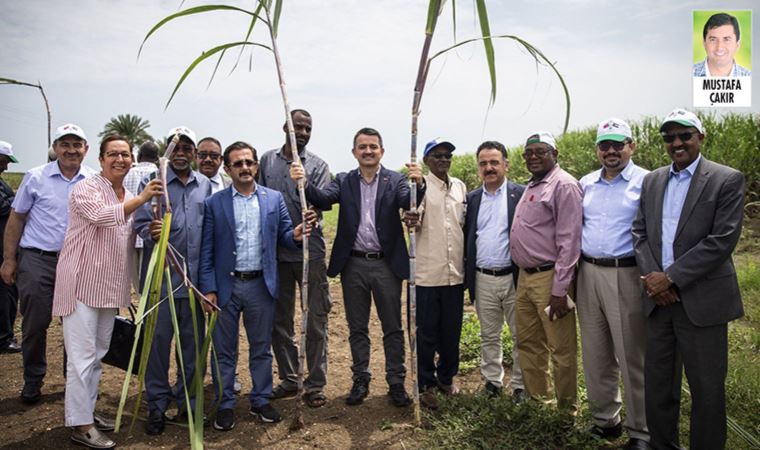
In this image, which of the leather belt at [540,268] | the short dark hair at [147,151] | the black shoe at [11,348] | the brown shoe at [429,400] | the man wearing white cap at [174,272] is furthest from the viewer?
the short dark hair at [147,151]

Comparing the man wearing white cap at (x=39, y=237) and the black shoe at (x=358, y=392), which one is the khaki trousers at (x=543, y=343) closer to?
the black shoe at (x=358, y=392)

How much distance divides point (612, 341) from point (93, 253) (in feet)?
12.2

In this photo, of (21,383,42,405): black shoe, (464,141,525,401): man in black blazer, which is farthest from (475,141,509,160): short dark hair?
(21,383,42,405): black shoe

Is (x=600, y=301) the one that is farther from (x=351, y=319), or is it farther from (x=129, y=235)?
(x=129, y=235)

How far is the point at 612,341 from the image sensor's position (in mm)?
3820

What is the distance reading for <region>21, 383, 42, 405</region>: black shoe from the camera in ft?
15.0

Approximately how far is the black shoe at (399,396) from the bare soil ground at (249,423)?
5 cm

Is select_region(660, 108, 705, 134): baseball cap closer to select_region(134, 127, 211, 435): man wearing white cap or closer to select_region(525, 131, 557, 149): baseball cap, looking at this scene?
select_region(525, 131, 557, 149): baseball cap

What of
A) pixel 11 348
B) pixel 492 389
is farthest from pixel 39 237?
pixel 492 389

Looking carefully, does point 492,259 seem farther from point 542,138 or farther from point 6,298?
point 6,298

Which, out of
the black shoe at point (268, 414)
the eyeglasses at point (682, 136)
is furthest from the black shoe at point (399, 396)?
the eyeglasses at point (682, 136)

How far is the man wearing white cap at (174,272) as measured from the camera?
407 cm

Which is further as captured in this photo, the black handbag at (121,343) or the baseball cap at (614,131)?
the black handbag at (121,343)

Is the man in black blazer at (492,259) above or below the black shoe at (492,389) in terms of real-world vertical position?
above
